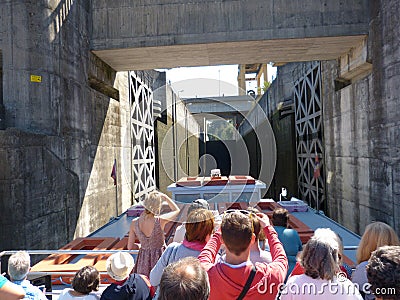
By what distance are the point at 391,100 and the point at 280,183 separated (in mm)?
14363

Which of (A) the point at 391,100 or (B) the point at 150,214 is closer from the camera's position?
(B) the point at 150,214

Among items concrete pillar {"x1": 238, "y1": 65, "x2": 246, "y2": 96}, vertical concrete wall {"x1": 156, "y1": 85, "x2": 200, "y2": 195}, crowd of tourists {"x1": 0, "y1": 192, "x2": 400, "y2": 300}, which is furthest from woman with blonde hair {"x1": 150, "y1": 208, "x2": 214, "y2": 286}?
concrete pillar {"x1": 238, "y1": 65, "x2": 246, "y2": 96}

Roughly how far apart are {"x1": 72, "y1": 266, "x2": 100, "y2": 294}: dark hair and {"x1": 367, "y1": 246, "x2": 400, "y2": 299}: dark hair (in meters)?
2.14

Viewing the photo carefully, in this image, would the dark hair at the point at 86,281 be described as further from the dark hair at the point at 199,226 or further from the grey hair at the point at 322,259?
the grey hair at the point at 322,259

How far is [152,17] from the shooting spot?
9.55 meters

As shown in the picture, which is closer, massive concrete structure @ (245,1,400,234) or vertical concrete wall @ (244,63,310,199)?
massive concrete structure @ (245,1,400,234)

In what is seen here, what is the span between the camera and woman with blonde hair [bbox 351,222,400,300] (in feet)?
9.64

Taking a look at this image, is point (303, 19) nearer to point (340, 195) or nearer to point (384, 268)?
point (340, 195)

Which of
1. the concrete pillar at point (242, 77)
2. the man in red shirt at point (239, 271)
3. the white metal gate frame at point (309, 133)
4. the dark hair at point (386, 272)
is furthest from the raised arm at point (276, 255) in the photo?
the concrete pillar at point (242, 77)

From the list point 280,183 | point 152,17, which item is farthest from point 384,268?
point 280,183

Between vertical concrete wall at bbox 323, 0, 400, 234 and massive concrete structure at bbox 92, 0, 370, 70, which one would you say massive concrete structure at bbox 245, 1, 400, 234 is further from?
massive concrete structure at bbox 92, 0, 370, 70

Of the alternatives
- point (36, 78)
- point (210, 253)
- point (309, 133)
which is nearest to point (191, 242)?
point (210, 253)

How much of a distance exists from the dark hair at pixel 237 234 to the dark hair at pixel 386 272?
0.75 m

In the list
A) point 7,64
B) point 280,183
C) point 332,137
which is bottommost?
point 280,183
